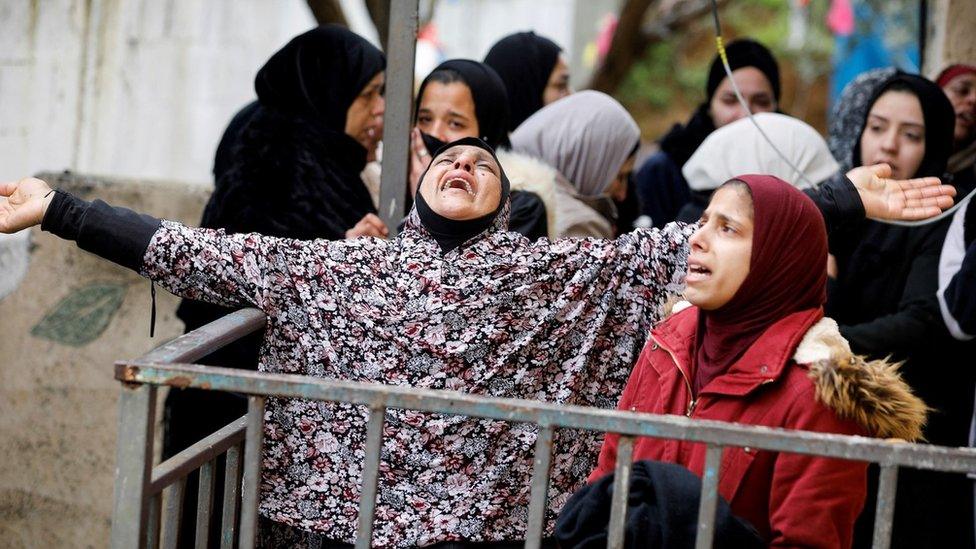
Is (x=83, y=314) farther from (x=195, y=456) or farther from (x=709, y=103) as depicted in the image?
(x=709, y=103)

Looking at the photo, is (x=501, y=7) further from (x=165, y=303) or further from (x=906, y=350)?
(x=906, y=350)

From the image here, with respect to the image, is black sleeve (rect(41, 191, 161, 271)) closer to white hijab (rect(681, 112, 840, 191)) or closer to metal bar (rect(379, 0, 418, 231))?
metal bar (rect(379, 0, 418, 231))

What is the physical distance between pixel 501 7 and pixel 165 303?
10.4 metres

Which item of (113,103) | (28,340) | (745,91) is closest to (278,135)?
(28,340)

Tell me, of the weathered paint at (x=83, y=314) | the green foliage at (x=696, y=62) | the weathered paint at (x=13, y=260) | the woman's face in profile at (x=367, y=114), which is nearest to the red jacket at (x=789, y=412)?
the woman's face in profile at (x=367, y=114)

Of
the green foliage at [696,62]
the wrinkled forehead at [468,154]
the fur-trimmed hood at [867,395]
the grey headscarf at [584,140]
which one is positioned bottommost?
the fur-trimmed hood at [867,395]

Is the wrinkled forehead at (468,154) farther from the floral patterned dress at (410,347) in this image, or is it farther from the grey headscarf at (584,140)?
the grey headscarf at (584,140)

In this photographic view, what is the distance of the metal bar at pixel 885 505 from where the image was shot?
79.4 inches

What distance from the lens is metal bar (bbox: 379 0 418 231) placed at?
3.59m

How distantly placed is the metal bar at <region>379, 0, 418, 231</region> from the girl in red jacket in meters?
1.28

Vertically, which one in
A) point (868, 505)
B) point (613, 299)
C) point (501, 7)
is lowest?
point (868, 505)

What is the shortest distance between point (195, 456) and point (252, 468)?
0.35 metres

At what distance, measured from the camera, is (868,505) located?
3.79m

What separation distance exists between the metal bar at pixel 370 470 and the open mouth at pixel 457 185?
86 centimetres
